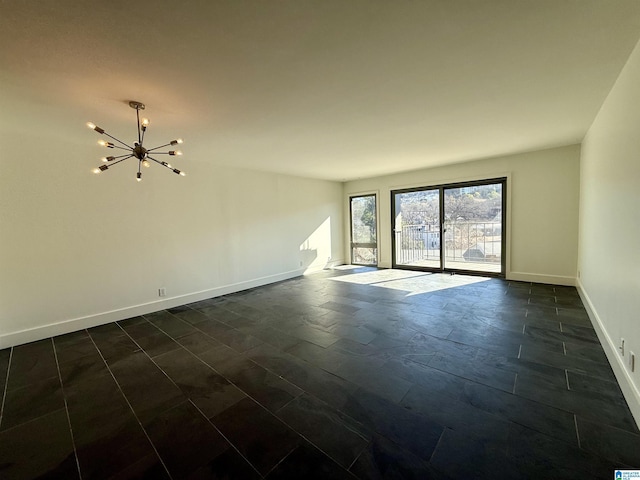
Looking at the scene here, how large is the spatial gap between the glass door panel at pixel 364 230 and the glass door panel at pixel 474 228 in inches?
72.3

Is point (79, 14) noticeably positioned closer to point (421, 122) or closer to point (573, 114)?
point (421, 122)

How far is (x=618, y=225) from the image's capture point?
2146 millimetres

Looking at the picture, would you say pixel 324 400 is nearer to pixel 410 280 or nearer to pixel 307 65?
pixel 307 65

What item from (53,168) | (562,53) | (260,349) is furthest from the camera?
(53,168)

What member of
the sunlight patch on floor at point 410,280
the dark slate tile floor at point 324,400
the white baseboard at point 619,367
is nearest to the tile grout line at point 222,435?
the dark slate tile floor at point 324,400

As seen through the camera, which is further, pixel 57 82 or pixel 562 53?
pixel 57 82

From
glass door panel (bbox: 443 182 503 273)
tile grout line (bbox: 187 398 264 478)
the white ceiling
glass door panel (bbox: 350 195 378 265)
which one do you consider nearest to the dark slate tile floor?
tile grout line (bbox: 187 398 264 478)

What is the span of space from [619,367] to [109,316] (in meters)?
5.31

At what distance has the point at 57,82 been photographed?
201 centimetres

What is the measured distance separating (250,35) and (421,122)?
7.17 ft

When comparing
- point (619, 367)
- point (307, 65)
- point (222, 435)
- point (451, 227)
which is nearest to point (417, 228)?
point (451, 227)

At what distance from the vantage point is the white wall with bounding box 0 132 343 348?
3.05 meters

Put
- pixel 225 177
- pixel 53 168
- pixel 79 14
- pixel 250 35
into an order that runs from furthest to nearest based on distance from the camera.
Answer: pixel 225 177 → pixel 53 168 → pixel 250 35 → pixel 79 14

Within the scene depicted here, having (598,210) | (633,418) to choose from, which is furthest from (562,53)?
(633,418)
